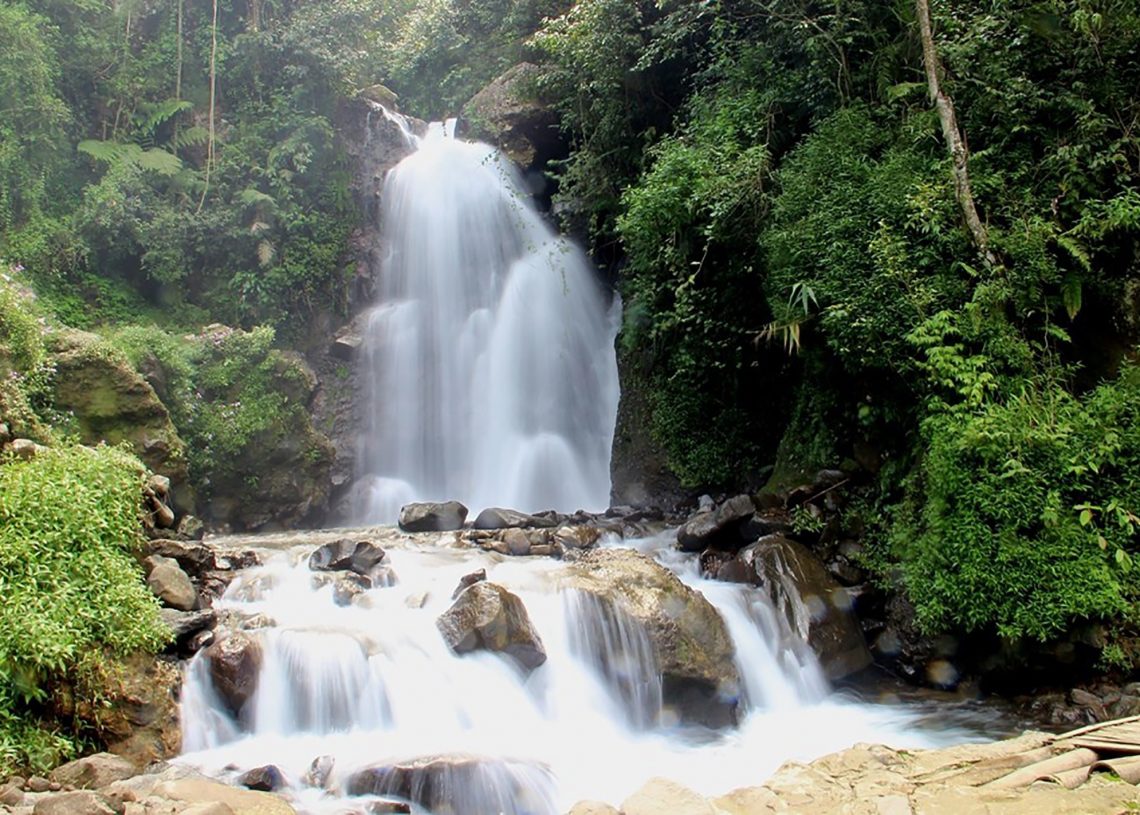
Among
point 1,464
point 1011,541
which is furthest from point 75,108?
point 1011,541

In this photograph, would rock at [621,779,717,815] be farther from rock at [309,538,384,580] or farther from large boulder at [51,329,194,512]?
large boulder at [51,329,194,512]

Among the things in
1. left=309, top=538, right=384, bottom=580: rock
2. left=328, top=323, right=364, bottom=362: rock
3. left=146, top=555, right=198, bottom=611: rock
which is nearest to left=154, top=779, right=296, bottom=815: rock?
left=146, top=555, right=198, bottom=611: rock

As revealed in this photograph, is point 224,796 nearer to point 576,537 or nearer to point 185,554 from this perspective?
point 185,554

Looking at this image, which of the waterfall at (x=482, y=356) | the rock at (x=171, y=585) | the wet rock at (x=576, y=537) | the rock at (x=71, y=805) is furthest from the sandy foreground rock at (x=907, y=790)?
the waterfall at (x=482, y=356)

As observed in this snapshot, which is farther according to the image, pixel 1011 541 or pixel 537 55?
pixel 537 55

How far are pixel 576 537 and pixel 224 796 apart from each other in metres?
6.05

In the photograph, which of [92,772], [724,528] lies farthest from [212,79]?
[92,772]

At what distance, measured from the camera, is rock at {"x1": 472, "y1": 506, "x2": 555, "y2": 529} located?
11.3 meters

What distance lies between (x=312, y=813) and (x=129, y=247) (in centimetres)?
1664

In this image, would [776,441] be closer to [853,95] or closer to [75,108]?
[853,95]

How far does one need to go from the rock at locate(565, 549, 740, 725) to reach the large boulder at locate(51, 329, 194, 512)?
22.3 feet

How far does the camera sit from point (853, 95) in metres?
10.2

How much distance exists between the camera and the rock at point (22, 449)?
21.6 feet

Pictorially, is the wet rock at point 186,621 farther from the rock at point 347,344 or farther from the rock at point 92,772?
the rock at point 347,344
